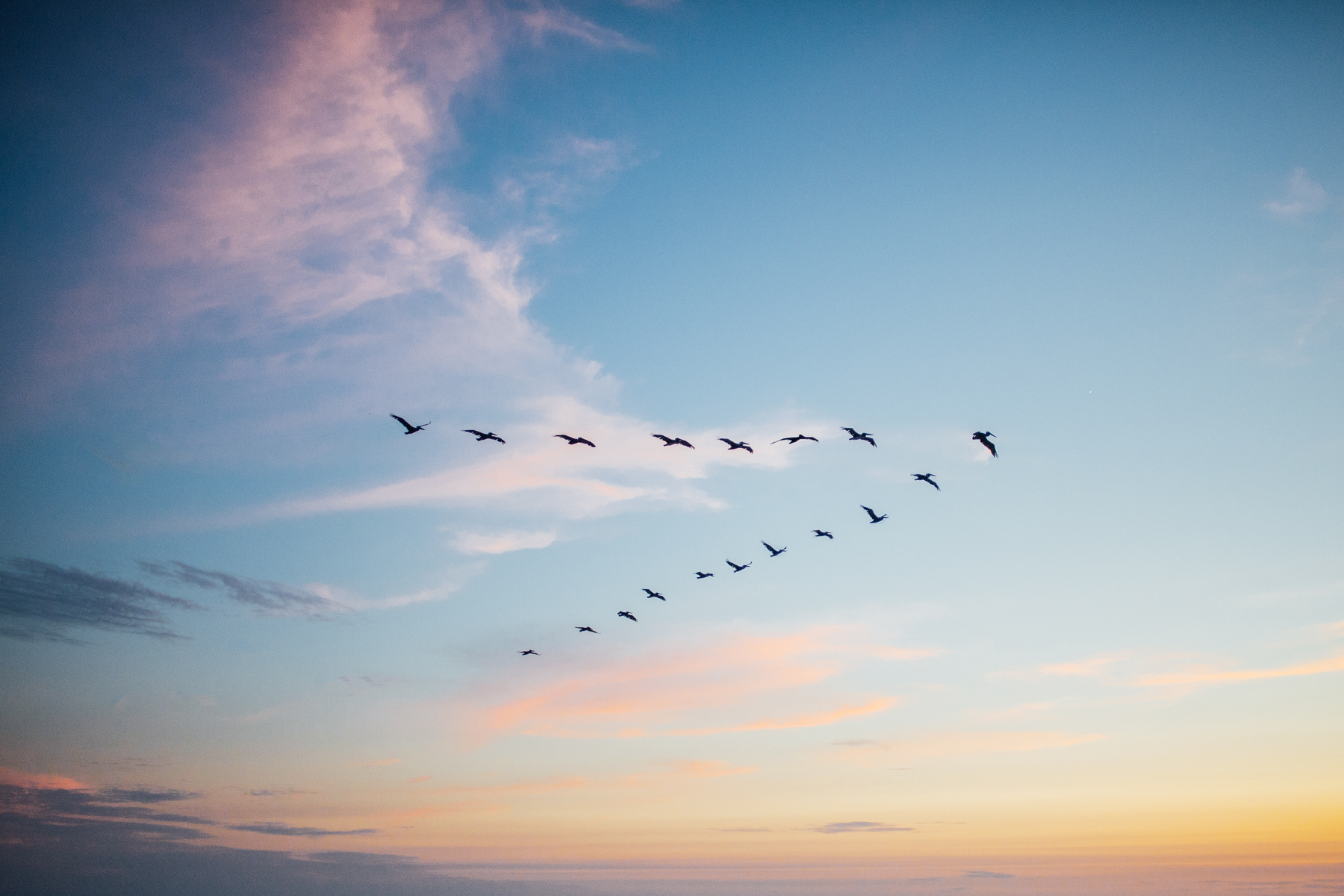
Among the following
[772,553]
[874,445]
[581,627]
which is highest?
[874,445]

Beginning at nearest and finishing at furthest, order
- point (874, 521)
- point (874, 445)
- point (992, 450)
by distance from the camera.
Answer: point (992, 450)
point (874, 445)
point (874, 521)

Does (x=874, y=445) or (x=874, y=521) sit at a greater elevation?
(x=874, y=445)

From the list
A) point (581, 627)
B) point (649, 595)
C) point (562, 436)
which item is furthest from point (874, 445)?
point (581, 627)

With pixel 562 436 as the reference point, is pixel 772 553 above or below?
below

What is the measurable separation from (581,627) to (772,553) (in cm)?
2397

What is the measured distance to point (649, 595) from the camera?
83375 millimetres

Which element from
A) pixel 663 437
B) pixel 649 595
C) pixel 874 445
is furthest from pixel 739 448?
pixel 649 595

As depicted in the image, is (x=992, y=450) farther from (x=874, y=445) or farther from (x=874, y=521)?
(x=874, y=521)

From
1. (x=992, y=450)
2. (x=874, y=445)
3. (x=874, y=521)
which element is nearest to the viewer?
(x=992, y=450)

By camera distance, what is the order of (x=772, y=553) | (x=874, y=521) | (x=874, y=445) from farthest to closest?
(x=772, y=553) < (x=874, y=521) < (x=874, y=445)

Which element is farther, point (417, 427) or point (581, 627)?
point (581, 627)

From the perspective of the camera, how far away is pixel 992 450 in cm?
5100

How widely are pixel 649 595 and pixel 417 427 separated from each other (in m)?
37.5

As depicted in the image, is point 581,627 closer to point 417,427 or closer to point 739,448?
point 739,448
